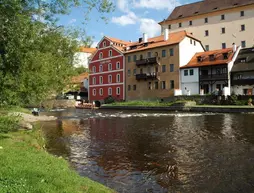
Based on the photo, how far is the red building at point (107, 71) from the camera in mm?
64688

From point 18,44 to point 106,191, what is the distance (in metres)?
6.78

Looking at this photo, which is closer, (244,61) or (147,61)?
(244,61)

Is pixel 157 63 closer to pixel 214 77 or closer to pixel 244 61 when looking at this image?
pixel 214 77

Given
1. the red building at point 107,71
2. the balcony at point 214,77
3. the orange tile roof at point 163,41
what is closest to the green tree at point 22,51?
the balcony at point 214,77

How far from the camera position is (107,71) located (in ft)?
222

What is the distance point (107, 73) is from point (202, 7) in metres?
28.6

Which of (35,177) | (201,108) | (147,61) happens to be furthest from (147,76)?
(35,177)

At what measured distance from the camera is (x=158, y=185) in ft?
28.8

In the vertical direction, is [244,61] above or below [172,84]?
above

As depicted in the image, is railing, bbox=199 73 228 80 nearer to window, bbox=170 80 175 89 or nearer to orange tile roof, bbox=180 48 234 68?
orange tile roof, bbox=180 48 234 68

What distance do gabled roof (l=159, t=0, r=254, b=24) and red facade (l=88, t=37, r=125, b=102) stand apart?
1720 cm

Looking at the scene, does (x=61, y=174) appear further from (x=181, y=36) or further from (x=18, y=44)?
(x=181, y=36)

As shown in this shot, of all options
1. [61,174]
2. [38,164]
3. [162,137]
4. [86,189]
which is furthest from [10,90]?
[162,137]

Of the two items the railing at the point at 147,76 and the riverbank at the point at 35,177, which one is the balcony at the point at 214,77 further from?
the riverbank at the point at 35,177
